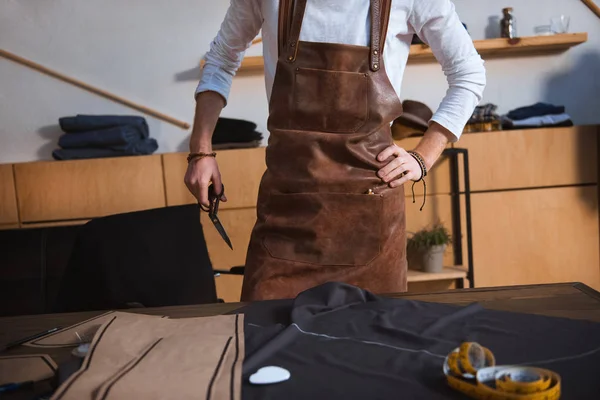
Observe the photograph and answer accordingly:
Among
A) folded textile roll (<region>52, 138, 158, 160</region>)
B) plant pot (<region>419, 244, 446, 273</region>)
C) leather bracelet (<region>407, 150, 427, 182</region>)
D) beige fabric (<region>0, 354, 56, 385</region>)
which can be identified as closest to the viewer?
beige fabric (<region>0, 354, 56, 385</region>)

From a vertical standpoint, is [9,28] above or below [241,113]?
above

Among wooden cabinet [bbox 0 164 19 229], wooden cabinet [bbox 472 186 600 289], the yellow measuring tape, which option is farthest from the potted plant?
the yellow measuring tape

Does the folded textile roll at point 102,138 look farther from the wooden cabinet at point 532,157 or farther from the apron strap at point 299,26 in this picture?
the apron strap at point 299,26

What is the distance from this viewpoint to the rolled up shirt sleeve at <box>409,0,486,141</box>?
1.55 m

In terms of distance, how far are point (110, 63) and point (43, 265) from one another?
179 cm

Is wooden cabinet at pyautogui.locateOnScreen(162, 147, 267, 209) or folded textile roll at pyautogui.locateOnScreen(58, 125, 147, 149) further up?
folded textile roll at pyautogui.locateOnScreen(58, 125, 147, 149)

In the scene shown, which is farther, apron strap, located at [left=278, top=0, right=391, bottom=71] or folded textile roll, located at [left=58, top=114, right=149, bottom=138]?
folded textile roll, located at [left=58, top=114, right=149, bottom=138]

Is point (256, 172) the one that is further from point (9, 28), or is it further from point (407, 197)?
point (9, 28)

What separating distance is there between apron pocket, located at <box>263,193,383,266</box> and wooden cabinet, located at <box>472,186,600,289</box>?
6.46ft

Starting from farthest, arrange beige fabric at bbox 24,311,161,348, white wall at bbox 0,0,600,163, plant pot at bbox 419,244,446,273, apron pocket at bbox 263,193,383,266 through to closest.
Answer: white wall at bbox 0,0,600,163
plant pot at bbox 419,244,446,273
apron pocket at bbox 263,193,383,266
beige fabric at bbox 24,311,161,348

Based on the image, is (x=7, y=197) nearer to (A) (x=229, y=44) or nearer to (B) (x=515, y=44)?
(A) (x=229, y=44)

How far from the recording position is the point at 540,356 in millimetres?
766

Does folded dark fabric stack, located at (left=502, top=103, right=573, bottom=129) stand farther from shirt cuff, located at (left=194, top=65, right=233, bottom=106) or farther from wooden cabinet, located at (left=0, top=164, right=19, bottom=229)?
wooden cabinet, located at (left=0, top=164, right=19, bottom=229)

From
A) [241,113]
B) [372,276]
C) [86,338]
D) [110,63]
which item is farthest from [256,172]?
[86,338]
